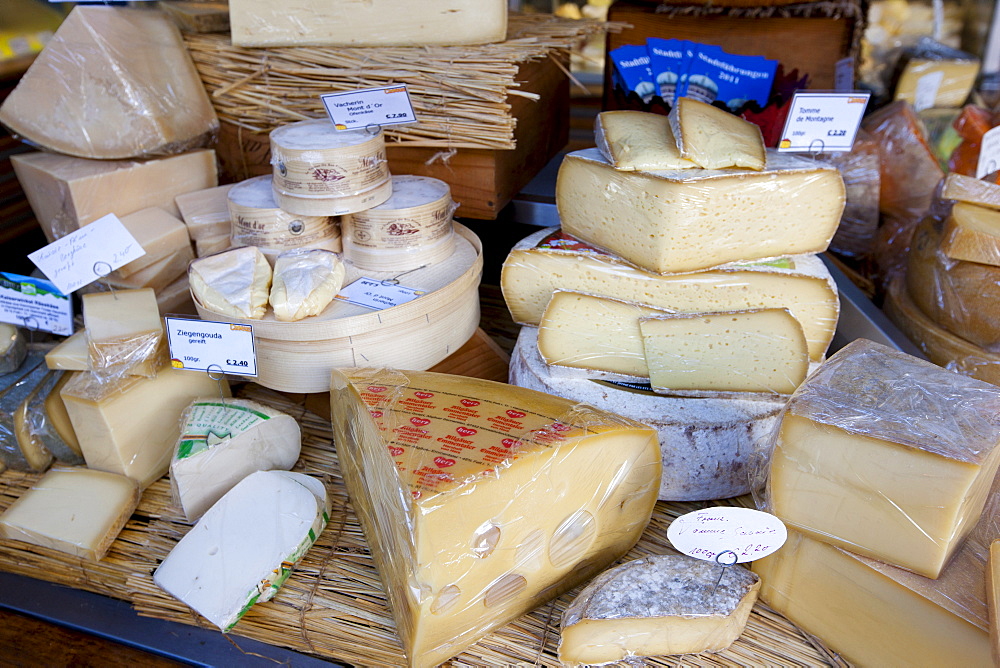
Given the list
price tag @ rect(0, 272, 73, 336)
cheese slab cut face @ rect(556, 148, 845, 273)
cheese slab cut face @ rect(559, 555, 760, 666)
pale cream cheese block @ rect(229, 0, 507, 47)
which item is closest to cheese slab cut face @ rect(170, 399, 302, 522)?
price tag @ rect(0, 272, 73, 336)

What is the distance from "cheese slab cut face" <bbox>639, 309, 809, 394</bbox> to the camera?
4.36 ft

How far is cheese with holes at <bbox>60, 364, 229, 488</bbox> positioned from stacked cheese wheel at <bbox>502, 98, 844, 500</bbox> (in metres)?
0.76

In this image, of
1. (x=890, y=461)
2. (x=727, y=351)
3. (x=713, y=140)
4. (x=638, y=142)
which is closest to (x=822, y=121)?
(x=713, y=140)

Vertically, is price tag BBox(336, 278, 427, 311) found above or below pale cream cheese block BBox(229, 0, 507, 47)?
below

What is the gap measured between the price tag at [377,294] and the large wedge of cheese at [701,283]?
0.75 ft

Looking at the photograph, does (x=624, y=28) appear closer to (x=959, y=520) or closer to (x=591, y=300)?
(x=591, y=300)

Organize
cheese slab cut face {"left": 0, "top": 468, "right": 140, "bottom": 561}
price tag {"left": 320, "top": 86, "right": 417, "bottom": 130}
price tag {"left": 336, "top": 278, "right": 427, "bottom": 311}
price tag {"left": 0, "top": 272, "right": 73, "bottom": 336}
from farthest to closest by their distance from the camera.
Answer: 1. price tag {"left": 0, "top": 272, "right": 73, "bottom": 336}
2. price tag {"left": 320, "top": 86, "right": 417, "bottom": 130}
3. price tag {"left": 336, "top": 278, "right": 427, "bottom": 311}
4. cheese slab cut face {"left": 0, "top": 468, "right": 140, "bottom": 561}

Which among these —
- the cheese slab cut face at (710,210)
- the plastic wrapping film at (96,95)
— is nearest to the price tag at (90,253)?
the plastic wrapping film at (96,95)

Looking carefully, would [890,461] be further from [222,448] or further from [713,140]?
[222,448]

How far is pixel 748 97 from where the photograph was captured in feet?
6.93

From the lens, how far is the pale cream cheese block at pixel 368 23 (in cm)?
166

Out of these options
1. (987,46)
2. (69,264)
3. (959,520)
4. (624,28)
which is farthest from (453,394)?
(987,46)

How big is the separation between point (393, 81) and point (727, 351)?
3.36 feet

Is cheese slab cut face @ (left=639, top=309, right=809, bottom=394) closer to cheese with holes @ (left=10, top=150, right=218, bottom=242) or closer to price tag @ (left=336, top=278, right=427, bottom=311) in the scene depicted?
price tag @ (left=336, top=278, right=427, bottom=311)
